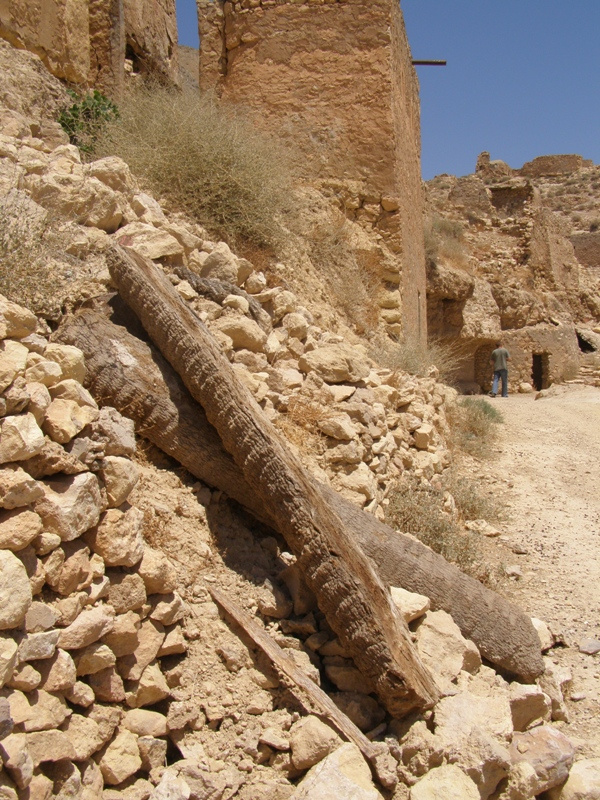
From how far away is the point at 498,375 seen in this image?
49.2 feet

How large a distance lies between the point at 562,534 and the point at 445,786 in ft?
10.5

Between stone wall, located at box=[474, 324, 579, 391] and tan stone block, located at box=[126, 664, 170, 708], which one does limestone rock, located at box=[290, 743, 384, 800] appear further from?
stone wall, located at box=[474, 324, 579, 391]

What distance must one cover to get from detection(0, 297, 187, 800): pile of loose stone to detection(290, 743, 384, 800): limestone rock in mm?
496

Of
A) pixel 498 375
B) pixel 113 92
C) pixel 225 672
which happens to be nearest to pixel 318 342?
pixel 225 672

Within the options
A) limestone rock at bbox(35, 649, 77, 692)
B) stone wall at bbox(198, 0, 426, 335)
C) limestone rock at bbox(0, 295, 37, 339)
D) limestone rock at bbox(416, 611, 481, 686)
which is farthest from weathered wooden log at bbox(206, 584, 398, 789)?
stone wall at bbox(198, 0, 426, 335)

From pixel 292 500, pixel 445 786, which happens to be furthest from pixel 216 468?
pixel 445 786

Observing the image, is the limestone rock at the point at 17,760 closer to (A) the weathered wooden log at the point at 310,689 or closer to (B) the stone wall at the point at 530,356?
(A) the weathered wooden log at the point at 310,689

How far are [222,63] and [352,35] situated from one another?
5.22 ft

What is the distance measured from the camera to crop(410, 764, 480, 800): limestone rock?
2393 mm

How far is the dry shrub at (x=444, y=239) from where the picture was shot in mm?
13859

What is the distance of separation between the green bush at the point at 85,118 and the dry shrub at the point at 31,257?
6.43 ft

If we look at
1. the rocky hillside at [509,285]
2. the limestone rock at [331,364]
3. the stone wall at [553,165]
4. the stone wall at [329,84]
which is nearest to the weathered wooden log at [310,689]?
the limestone rock at [331,364]

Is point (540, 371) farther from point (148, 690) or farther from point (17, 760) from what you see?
point (17, 760)

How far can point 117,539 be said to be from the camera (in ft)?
7.96
